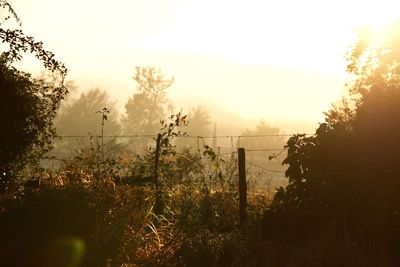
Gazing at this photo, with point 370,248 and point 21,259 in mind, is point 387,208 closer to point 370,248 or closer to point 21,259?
point 370,248

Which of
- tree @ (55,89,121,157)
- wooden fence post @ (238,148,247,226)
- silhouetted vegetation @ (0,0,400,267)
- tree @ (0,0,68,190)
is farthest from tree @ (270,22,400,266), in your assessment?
tree @ (55,89,121,157)

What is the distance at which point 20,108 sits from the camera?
286 inches

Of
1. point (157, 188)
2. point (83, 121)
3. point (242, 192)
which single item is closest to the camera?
point (242, 192)

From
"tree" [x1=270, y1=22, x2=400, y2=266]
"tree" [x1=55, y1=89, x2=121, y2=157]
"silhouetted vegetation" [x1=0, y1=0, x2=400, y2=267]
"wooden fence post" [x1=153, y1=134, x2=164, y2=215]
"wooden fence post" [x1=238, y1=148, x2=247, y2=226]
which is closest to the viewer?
"silhouetted vegetation" [x1=0, y1=0, x2=400, y2=267]

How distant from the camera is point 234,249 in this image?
22.6 ft

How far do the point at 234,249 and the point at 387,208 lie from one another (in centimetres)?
302

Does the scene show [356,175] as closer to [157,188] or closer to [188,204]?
[188,204]

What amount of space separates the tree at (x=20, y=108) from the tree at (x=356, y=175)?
15.4 ft

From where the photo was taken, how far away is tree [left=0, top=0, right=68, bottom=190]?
7.11 m

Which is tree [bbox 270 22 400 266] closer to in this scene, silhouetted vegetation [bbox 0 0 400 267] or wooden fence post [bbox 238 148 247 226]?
silhouetted vegetation [bbox 0 0 400 267]

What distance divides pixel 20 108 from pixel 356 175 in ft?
19.4

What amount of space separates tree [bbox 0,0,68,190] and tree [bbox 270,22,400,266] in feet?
15.4

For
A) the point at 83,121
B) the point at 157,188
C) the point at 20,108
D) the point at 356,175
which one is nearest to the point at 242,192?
the point at 157,188

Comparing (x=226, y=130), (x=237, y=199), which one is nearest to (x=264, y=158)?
(x=237, y=199)
